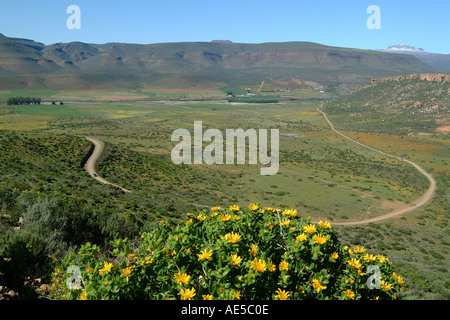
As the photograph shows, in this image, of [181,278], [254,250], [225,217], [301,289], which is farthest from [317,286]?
[181,278]

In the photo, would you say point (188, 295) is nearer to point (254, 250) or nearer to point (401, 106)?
point (254, 250)

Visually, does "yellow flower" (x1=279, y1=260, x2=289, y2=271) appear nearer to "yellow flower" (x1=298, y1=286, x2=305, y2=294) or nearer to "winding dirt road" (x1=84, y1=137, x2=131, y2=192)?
"yellow flower" (x1=298, y1=286, x2=305, y2=294)

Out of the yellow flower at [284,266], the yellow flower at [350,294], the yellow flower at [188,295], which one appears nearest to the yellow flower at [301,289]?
the yellow flower at [284,266]

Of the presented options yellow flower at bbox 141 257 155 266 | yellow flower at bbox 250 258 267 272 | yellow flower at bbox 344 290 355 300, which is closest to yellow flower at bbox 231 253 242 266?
yellow flower at bbox 250 258 267 272

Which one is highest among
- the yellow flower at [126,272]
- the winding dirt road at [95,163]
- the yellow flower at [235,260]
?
the yellow flower at [235,260]

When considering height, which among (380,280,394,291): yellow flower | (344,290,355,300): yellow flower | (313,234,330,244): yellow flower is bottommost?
(344,290,355,300): yellow flower

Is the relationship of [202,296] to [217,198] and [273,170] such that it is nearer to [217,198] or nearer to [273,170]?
[217,198]

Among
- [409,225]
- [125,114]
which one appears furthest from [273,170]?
[125,114]

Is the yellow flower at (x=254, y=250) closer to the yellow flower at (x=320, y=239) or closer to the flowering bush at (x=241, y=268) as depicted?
the flowering bush at (x=241, y=268)
